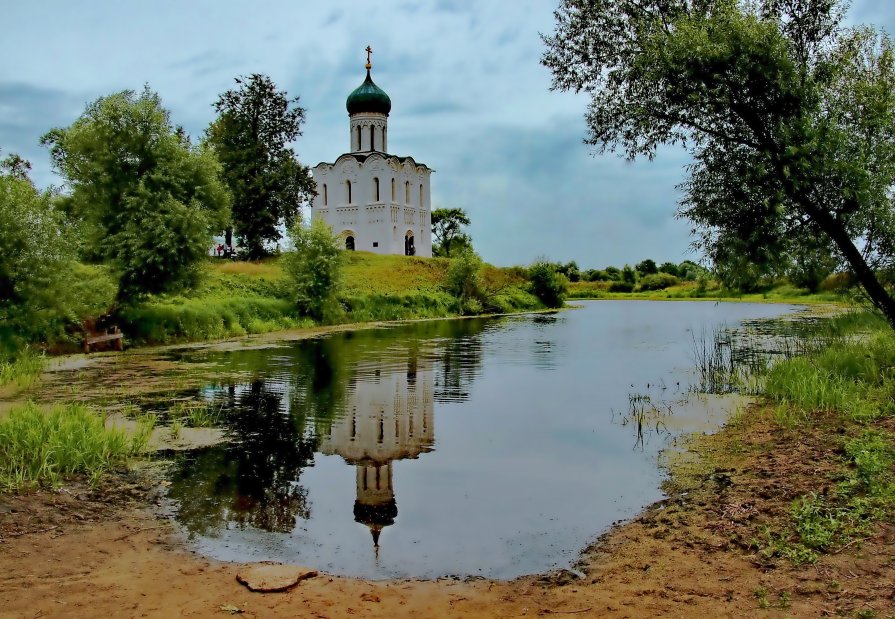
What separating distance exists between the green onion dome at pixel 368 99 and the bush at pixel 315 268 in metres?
28.1

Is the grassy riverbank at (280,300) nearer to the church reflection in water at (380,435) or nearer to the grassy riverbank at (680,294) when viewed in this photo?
the church reflection in water at (380,435)

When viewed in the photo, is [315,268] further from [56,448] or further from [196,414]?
[56,448]

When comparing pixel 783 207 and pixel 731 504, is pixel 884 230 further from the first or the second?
pixel 731 504

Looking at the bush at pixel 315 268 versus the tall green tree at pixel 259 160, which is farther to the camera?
the tall green tree at pixel 259 160

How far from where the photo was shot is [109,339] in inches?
837

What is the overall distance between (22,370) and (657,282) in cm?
9036

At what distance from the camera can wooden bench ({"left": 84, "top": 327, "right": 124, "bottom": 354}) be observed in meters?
20.5

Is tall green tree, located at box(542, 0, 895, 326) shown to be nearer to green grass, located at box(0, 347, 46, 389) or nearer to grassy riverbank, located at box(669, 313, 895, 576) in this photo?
grassy riverbank, located at box(669, 313, 895, 576)

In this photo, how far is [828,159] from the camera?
38.7 ft

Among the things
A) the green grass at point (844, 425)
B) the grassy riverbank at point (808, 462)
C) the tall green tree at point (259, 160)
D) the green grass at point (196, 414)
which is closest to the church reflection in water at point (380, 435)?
the green grass at point (196, 414)

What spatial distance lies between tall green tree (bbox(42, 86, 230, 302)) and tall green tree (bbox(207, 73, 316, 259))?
21.7 m

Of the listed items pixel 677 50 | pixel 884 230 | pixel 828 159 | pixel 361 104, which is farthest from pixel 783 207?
pixel 361 104

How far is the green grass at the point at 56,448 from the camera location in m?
7.21

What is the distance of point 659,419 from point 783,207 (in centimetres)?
437
